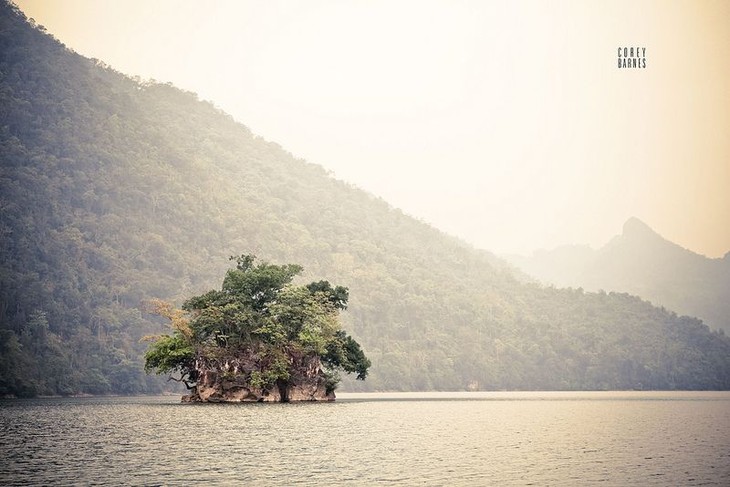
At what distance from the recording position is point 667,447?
1677 inches

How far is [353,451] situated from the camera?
131ft

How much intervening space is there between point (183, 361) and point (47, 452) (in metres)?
57.5

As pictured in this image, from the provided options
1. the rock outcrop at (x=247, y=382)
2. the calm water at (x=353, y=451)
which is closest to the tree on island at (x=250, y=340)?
the rock outcrop at (x=247, y=382)

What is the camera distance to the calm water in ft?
101

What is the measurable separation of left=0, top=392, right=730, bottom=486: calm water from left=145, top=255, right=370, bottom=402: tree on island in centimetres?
2692

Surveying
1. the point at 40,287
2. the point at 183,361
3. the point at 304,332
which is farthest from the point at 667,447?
the point at 40,287

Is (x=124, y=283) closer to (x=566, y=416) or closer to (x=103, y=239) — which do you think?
(x=103, y=239)

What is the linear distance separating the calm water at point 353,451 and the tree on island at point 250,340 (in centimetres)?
2692

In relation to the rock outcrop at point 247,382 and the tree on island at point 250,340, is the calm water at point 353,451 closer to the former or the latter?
the tree on island at point 250,340

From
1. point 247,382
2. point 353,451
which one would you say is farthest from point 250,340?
point 353,451

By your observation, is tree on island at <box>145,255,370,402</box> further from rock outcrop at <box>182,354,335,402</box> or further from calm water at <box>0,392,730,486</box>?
calm water at <box>0,392,730,486</box>

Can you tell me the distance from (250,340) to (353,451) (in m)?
54.9

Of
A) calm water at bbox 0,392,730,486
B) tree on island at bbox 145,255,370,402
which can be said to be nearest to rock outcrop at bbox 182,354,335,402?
tree on island at bbox 145,255,370,402

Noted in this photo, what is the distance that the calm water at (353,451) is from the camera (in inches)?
1206
